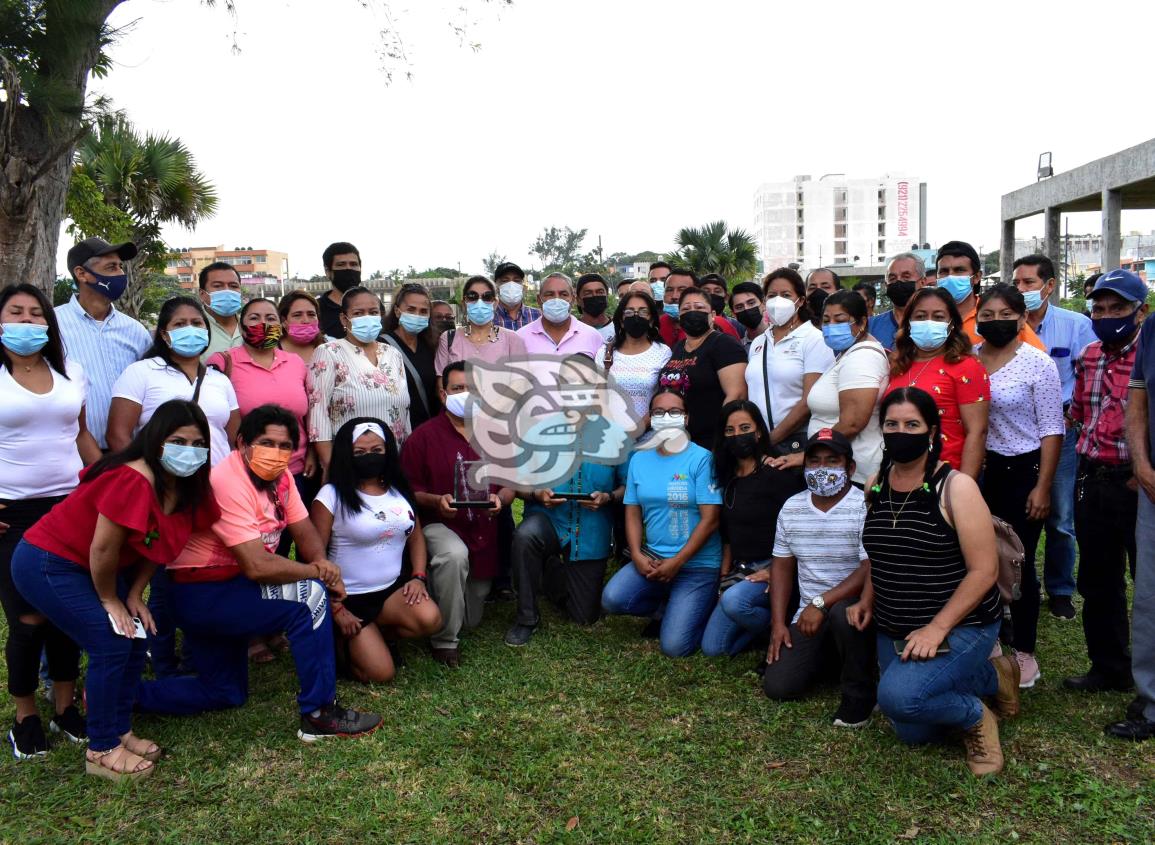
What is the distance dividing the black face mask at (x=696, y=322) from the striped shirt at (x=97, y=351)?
3.11 m

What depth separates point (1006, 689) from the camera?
12.7 ft

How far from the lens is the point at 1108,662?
417 centimetres

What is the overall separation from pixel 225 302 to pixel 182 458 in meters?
1.79

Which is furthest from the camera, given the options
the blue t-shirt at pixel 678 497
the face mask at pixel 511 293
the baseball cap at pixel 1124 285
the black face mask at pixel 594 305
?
the black face mask at pixel 594 305

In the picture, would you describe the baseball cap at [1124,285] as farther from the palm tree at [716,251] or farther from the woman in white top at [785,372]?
the palm tree at [716,251]

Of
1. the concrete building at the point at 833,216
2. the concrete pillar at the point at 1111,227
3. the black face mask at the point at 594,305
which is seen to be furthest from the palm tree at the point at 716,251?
the concrete building at the point at 833,216

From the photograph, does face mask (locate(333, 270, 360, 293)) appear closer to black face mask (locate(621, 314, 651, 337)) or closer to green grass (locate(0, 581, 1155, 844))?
black face mask (locate(621, 314, 651, 337))

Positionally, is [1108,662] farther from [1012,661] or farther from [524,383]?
[524,383]

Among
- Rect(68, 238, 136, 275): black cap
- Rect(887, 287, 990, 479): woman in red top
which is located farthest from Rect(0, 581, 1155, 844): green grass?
Rect(68, 238, 136, 275): black cap

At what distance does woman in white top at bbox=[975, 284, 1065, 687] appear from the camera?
14.1ft

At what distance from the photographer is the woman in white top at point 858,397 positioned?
175 inches

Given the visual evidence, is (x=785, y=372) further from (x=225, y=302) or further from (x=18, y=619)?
(x=18, y=619)

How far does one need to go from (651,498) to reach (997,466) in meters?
1.86

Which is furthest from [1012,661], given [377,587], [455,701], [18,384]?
[18,384]
